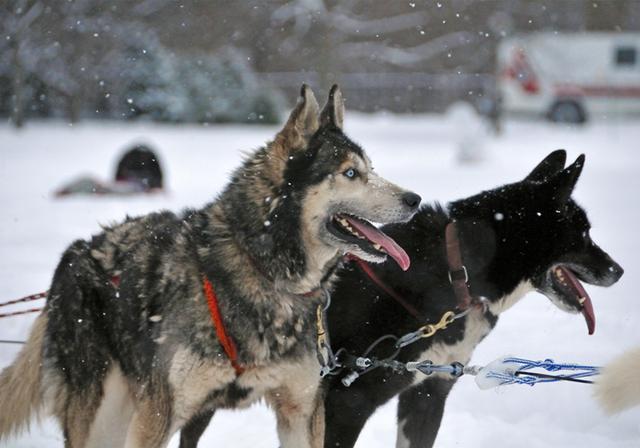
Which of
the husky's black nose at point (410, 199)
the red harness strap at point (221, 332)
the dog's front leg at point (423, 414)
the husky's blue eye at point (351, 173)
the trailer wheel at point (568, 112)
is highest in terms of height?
the trailer wheel at point (568, 112)

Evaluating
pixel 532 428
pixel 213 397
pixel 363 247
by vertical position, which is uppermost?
pixel 363 247

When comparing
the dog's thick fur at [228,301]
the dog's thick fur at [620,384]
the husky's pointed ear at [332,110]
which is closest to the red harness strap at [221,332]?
the dog's thick fur at [228,301]

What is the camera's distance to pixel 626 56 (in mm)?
28109

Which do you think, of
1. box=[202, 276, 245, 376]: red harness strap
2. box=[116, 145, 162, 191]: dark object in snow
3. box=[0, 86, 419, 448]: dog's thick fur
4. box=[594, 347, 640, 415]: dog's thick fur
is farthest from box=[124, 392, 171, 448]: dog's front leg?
box=[116, 145, 162, 191]: dark object in snow

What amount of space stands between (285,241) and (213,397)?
0.69 meters

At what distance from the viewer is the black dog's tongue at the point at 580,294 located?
162 inches

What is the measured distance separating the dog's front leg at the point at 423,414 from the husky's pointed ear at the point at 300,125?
146 cm

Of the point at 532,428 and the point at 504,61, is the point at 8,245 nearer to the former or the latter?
the point at 532,428

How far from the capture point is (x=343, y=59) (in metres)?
30.1

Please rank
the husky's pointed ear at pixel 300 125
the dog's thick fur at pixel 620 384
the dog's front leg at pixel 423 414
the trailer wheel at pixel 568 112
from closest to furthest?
the dog's thick fur at pixel 620 384
the husky's pointed ear at pixel 300 125
the dog's front leg at pixel 423 414
the trailer wheel at pixel 568 112

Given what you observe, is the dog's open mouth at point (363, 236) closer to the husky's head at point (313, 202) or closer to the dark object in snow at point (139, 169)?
the husky's head at point (313, 202)

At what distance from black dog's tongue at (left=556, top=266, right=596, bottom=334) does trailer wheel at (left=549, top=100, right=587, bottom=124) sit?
2348cm

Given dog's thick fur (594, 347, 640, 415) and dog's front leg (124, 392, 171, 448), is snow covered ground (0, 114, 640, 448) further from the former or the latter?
dog's thick fur (594, 347, 640, 415)

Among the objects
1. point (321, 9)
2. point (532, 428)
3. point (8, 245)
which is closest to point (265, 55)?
point (321, 9)
